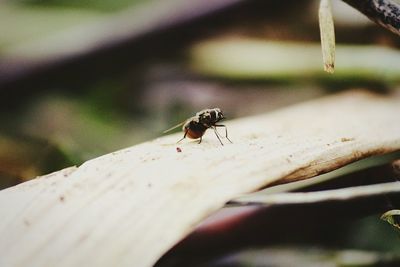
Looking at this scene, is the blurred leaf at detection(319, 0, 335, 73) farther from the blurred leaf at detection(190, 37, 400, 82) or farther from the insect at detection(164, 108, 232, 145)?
the blurred leaf at detection(190, 37, 400, 82)

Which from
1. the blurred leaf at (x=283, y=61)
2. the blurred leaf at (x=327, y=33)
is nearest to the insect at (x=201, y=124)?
the blurred leaf at (x=327, y=33)

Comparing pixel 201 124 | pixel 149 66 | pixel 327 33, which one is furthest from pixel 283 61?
pixel 327 33

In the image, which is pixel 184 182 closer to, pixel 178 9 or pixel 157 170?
pixel 157 170

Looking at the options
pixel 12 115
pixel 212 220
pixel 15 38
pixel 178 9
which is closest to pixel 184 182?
pixel 212 220


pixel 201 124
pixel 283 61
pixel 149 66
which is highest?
pixel 149 66

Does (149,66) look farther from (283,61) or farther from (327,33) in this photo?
(327,33)

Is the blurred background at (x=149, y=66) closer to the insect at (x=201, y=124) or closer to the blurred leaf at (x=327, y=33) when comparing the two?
the insect at (x=201, y=124)

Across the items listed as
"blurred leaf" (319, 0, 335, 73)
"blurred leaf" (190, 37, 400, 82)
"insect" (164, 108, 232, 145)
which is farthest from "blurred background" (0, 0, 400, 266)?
"blurred leaf" (319, 0, 335, 73)
